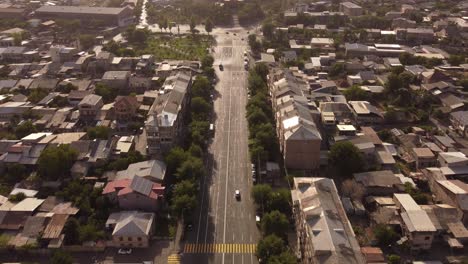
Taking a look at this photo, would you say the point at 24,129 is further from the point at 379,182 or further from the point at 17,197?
the point at 379,182

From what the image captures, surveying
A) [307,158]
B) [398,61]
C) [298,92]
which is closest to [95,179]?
[307,158]

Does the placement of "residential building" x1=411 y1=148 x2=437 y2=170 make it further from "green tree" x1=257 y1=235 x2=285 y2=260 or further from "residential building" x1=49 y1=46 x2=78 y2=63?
"residential building" x1=49 y1=46 x2=78 y2=63

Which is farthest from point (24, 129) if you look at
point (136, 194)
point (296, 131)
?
point (296, 131)

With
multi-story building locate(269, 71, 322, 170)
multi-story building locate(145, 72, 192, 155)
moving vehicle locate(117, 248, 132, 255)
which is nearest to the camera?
moving vehicle locate(117, 248, 132, 255)

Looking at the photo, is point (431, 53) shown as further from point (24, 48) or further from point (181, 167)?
point (24, 48)

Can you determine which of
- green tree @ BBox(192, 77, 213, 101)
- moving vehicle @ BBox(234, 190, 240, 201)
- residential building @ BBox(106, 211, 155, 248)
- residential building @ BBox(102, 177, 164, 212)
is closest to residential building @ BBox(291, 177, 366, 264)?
moving vehicle @ BBox(234, 190, 240, 201)

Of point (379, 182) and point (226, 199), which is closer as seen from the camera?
point (379, 182)

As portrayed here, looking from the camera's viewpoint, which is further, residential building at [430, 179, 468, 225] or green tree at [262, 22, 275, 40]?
green tree at [262, 22, 275, 40]
